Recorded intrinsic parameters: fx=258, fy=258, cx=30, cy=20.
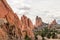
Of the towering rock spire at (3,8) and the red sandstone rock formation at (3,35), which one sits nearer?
the red sandstone rock formation at (3,35)

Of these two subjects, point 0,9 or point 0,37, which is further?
point 0,9

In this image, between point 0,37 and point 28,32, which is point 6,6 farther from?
point 28,32

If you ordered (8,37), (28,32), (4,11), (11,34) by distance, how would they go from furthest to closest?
(28,32), (4,11), (11,34), (8,37)

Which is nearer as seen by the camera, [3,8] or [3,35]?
[3,35]

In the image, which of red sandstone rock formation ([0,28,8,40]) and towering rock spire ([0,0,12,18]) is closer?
red sandstone rock formation ([0,28,8,40])

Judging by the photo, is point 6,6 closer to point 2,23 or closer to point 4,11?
point 4,11

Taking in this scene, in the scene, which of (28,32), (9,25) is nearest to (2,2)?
(9,25)

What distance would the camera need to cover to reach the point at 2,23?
39094mm

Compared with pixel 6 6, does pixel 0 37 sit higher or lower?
lower

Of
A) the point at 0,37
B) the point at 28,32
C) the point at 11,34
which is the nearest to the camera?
the point at 0,37

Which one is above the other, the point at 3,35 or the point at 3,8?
the point at 3,8

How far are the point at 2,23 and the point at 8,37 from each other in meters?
2.36

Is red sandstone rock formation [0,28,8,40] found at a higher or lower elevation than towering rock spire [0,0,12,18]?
lower

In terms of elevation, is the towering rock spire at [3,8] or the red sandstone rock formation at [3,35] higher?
the towering rock spire at [3,8]
